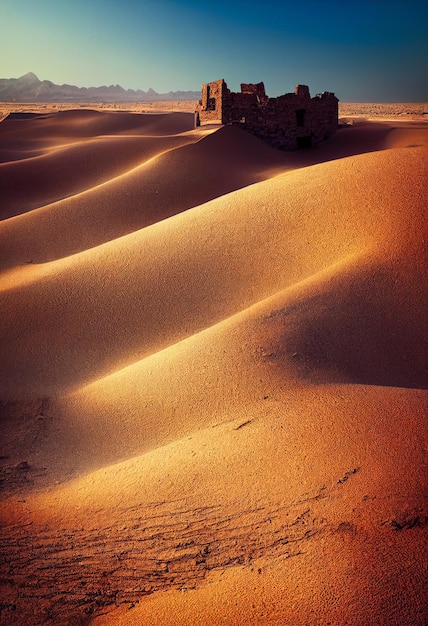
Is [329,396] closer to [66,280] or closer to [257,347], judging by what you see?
[257,347]

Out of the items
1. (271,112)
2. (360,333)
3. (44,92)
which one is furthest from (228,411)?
(44,92)

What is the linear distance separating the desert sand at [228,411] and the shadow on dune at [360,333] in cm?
3

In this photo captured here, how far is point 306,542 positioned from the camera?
3.08m

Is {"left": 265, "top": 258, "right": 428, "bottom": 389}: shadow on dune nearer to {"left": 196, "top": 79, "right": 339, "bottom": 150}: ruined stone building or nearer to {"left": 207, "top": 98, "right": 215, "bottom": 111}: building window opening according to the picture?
{"left": 196, "top": 79, "right": 339, "bottom": 150}: ruined stone building

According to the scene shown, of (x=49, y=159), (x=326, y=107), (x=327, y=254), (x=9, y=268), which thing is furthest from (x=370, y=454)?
(x=326, y=107)

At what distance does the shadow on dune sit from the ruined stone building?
14810 millimetres

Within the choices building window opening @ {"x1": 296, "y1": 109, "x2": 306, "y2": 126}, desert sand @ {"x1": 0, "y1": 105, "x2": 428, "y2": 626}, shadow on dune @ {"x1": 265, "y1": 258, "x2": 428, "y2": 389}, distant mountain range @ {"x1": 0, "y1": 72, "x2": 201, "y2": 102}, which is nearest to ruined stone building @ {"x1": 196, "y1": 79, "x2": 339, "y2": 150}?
building window opening @ {"x1": 296, "y1": 109, "x2": 306, "y2": 126}

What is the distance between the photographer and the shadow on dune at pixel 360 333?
506cm

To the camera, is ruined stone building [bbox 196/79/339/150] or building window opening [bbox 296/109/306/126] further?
building window opening [bbox 296/109/306/126]

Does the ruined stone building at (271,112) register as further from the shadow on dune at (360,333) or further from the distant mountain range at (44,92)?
the distant mountain range at (44,92)

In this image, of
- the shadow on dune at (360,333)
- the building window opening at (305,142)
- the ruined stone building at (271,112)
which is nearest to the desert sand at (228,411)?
the shadow on dune at (360,333)

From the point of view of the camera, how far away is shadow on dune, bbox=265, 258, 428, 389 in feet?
16.6

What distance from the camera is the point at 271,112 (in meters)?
19.5

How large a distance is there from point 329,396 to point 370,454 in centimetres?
84
